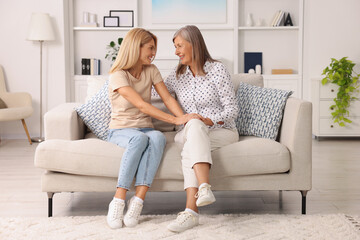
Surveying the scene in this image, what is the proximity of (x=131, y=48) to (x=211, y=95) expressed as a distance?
0.54 meters

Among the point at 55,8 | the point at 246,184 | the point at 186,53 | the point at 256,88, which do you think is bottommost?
the point at 246,184

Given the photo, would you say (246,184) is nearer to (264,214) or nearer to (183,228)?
(264,214)

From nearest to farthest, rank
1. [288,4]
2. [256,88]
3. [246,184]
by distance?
1. [246,184]
2. [256,88]
3. [288,4]

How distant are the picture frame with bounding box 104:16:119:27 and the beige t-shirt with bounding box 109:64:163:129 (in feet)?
10.5

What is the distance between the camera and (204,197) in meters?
2.39

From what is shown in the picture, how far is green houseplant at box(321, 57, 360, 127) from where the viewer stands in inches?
213

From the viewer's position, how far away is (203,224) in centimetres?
259

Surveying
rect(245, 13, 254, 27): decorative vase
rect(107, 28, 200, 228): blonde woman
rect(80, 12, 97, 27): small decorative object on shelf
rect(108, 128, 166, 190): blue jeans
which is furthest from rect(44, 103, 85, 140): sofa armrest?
rect(245, 13, 254, 27): decorative vase

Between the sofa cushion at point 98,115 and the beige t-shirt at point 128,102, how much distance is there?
0.11 metres

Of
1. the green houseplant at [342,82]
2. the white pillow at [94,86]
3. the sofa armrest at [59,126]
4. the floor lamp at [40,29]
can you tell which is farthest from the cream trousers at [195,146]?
the floor lamp at [40,29]

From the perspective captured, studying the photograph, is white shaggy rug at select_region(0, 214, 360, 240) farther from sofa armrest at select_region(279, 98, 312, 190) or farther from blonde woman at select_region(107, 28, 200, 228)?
sofa armrest at select_region(279, 98, 312, 190)

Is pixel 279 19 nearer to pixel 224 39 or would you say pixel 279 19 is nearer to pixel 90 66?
pixel 224 39

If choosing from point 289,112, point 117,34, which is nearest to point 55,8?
point 117,34

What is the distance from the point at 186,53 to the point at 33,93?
338 cm
